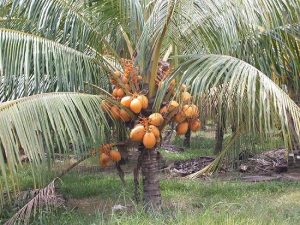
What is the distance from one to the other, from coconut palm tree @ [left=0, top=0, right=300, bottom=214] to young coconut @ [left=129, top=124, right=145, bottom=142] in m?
0.23

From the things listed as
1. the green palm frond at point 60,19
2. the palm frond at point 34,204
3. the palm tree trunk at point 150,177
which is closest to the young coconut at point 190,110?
the palm tree trunk at point 150,177

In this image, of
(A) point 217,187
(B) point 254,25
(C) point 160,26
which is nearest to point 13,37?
(C) point 160,26

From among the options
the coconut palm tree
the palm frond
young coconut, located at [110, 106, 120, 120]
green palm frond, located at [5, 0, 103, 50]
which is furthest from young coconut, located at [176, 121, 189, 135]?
the palm frond

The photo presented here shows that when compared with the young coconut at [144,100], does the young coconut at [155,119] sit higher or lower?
lower

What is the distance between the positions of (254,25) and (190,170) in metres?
5.72

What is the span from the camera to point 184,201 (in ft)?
23.0

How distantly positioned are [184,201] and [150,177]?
1910 millimetres

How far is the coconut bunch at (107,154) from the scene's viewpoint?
200 inches

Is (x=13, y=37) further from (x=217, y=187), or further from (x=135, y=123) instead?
(x=217, y=187)

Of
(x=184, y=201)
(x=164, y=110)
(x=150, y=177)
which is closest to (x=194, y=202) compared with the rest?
(x=184, y=201)

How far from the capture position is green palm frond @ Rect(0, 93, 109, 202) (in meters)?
3.61

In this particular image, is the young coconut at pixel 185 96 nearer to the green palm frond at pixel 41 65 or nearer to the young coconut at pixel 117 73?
the young coconut at pixel 117 73

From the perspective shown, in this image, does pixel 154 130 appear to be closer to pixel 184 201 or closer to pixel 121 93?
pixel 121 93

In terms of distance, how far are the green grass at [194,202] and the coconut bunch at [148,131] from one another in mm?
623
